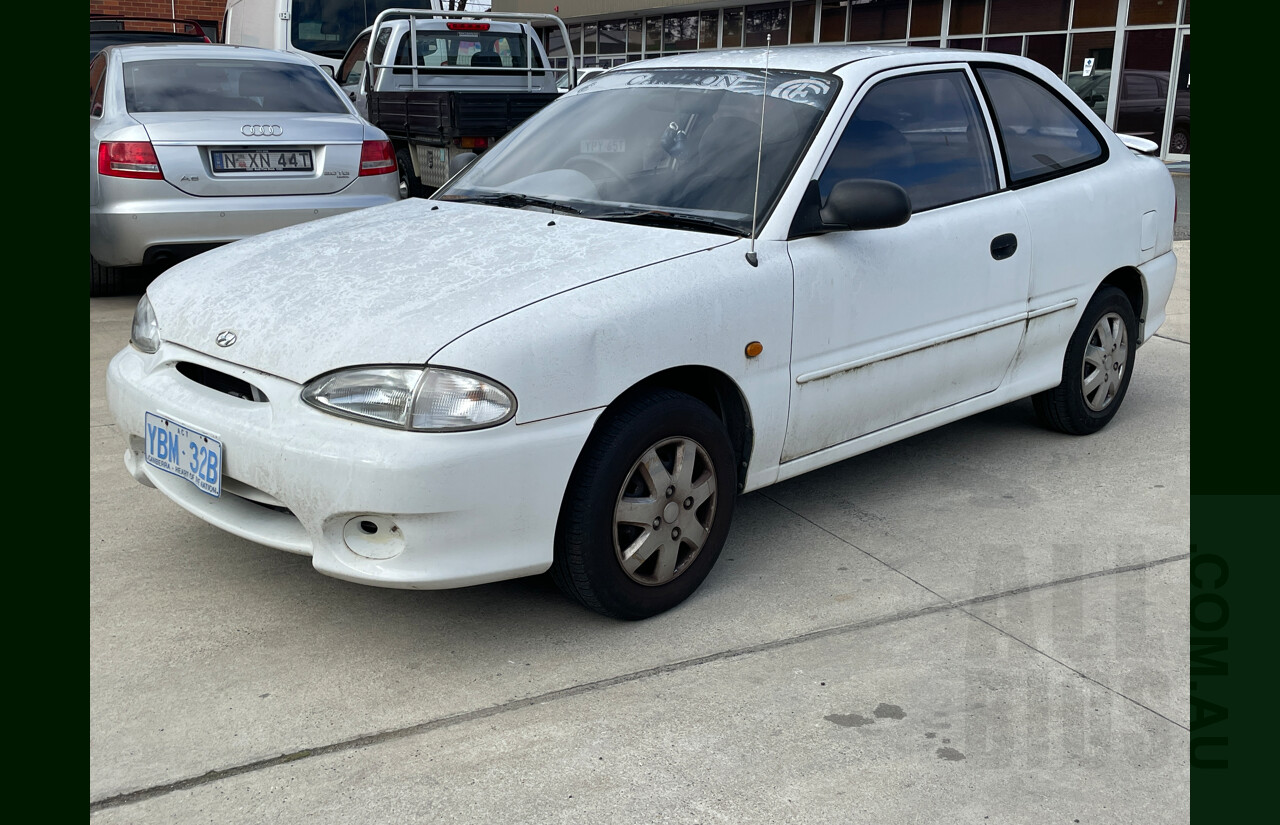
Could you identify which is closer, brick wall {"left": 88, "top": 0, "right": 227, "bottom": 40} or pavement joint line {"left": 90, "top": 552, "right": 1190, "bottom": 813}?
pavement joint line {"left": 90, "top": 552, "right": 1190, "bottom": 813}

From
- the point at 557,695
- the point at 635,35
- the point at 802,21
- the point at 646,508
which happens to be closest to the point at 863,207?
the point at 646,508

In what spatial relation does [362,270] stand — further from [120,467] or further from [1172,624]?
[1172,624]

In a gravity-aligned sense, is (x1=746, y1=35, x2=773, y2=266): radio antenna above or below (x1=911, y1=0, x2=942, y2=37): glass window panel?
below

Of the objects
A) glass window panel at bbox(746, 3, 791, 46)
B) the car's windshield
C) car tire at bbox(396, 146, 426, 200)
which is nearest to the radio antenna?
the car's windshield

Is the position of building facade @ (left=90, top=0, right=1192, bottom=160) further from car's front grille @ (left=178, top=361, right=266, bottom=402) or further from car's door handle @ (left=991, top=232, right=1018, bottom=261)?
car's front grille @ (left=178, top=361, right=266, bottom=402)

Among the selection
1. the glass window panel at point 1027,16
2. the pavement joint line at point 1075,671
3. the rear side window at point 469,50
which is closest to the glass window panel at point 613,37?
the glass window panel at point 1027,16

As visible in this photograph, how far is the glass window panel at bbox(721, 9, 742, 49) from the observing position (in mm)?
26031

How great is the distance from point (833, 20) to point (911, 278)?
2091 centimetres

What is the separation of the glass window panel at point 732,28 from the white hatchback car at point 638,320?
2206cm

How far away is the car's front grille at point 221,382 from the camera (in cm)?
326

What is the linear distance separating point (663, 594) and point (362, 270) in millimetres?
1288

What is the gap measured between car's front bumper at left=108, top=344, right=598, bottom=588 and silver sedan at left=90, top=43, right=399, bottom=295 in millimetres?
4163

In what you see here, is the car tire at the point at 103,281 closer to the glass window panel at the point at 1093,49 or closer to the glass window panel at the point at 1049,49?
the glass window panel at the point at 1049,49

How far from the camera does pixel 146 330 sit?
366cm
